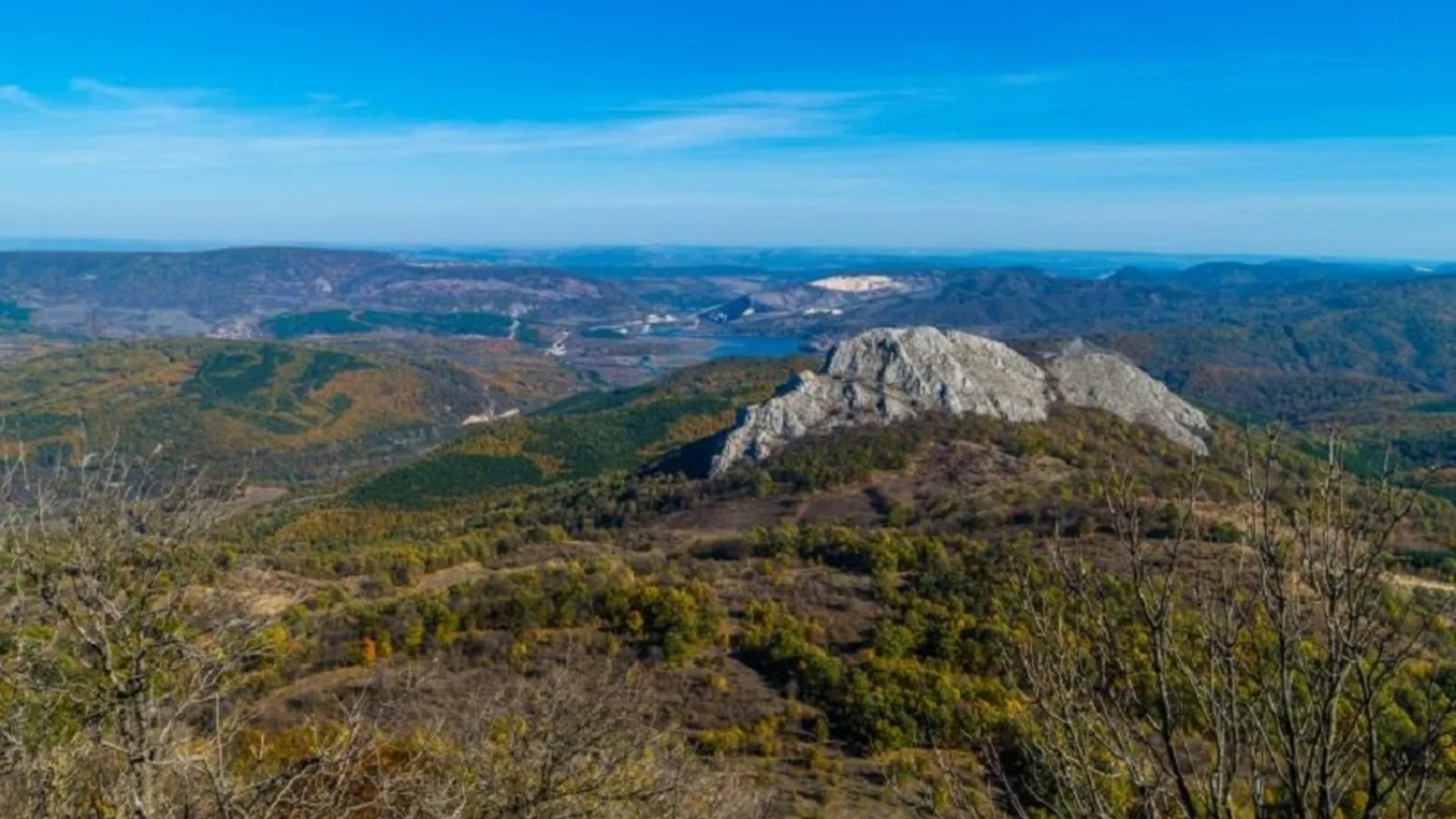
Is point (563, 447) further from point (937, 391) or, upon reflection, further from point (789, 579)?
point (789, 579)

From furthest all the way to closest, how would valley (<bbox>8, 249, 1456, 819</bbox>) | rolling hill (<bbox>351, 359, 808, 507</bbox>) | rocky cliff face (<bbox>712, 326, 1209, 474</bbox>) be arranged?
rolling hill (<bbox>351, 359, 808, 507</bbox>) < rocky cliff face (<bbox>712, 326, 1209, 474</bbox>) < valley (<bbox>8, 249, 1456, 819</bbox>)

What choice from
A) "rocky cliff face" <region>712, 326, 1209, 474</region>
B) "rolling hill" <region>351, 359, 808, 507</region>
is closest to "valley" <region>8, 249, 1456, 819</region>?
"rocky cliff face" <region>712, 326, 1209, 474</region>

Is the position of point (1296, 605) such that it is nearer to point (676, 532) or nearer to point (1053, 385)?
point (676, 532)

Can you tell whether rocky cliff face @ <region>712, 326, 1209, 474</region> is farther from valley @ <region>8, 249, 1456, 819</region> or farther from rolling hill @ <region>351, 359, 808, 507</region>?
rolling hill @ <region>351, 359, 808, 507</region>

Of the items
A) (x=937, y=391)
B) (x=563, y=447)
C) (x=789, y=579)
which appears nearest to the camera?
(x=789, y=579)

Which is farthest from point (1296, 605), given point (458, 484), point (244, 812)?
point (458, 484)

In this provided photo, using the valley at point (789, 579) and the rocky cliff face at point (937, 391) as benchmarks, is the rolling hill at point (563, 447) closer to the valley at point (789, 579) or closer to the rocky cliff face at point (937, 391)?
the valley at point (789, 579)

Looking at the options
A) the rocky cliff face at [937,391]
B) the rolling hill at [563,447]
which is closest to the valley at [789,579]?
the rocky cliff face at [937,391]

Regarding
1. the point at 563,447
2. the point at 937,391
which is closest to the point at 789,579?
the point at 937,391
